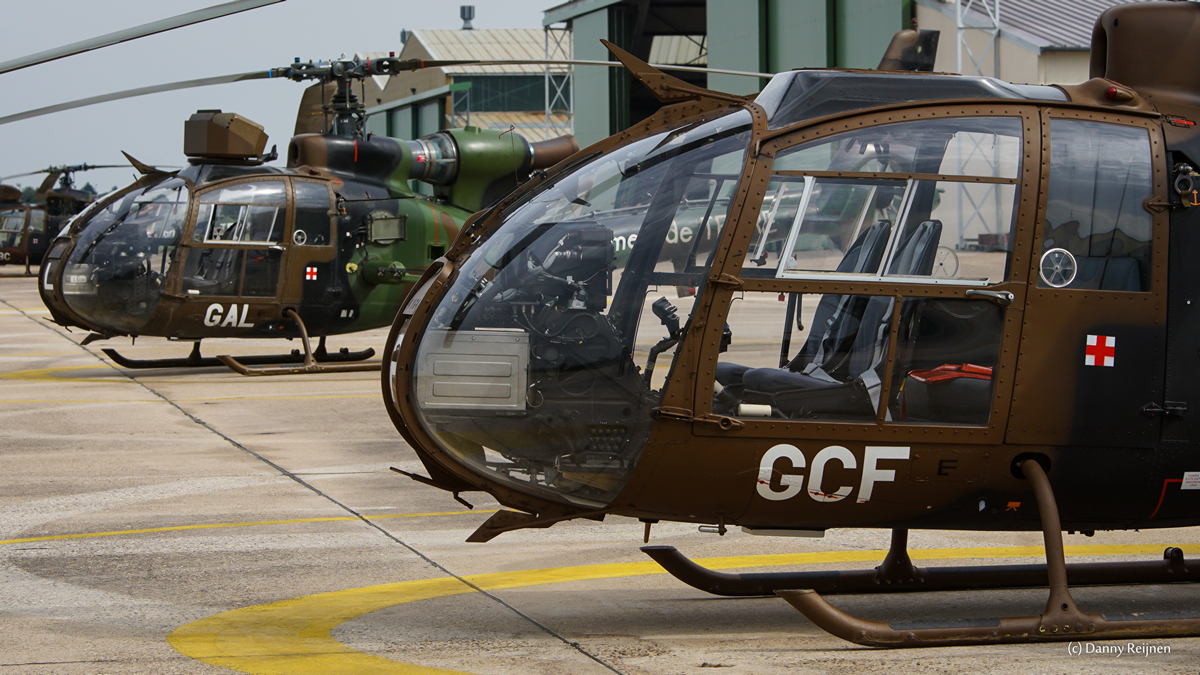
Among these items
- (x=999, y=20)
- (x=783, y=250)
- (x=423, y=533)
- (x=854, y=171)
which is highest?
(x=999, y=20)

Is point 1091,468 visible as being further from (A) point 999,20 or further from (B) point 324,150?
(A) point 999,20

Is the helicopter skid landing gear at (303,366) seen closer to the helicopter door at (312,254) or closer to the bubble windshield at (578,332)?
the helicopter door at (312,254)

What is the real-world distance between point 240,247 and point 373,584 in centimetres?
948

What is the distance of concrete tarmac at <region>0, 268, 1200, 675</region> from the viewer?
4.97 meters

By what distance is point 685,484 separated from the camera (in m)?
5.06

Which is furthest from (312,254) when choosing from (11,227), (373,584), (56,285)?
(11,227)

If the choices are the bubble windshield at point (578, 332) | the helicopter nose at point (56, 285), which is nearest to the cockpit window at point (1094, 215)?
the bubble windshield at point (578, 332)

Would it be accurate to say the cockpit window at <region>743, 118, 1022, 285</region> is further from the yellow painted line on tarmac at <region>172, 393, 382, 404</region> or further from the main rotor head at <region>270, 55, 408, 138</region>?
the yellow painted line on tarmac at <region>172, 393, 382, 404</region>

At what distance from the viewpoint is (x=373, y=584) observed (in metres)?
6.25

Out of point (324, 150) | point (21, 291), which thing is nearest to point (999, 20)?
Answer: point (324, 150)

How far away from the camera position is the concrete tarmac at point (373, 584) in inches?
196

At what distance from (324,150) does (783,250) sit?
1167cm

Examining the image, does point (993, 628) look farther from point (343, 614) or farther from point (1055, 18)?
point (1055, 18)

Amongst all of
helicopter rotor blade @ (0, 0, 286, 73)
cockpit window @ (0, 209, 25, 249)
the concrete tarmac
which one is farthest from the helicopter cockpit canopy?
cockpit window @ (0, 209, 25, 249)
